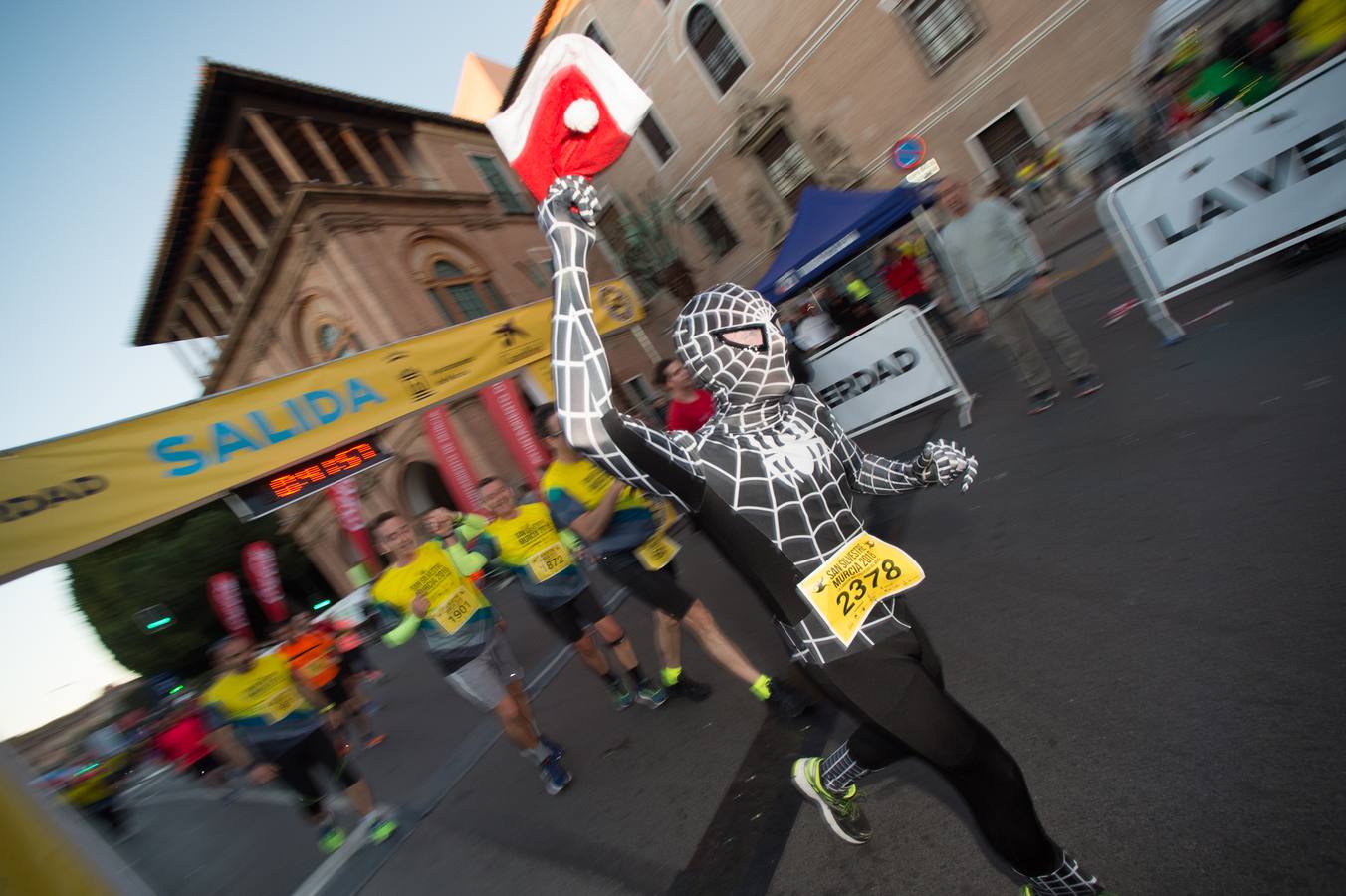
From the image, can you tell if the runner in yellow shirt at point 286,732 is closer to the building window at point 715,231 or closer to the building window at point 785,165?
the building window at point 785,165

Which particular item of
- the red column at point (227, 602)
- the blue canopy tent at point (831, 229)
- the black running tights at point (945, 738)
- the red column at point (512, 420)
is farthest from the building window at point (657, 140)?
the black running tights at point (945, 738)

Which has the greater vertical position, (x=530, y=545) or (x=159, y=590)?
(x=159, y=590)

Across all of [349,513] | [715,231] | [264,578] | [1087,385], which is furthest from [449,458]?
[715,231]

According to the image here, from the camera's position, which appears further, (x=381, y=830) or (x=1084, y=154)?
(x=1084, y=154)

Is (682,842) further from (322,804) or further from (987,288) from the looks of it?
(987,288)

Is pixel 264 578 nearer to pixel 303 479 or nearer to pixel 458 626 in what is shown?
pixel 303 479

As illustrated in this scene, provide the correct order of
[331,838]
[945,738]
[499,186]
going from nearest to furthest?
[945,738] < [331,838] < [499,186]

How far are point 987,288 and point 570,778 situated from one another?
16.0ft

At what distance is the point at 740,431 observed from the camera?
191cm

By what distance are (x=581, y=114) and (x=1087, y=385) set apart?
488 cm

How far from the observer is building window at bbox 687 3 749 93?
1808cm

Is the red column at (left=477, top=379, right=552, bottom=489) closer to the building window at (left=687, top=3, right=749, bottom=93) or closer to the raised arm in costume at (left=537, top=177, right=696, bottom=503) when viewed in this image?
the raised arm in costume at (left=537, top=177, right=696, bottom=503)

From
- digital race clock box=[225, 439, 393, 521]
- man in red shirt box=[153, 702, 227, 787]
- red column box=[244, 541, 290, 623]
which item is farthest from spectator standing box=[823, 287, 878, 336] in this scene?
man in red shirt box=[153, 702, 227, 787]

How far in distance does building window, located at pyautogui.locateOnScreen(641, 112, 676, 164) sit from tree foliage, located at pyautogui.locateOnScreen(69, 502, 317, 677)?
18.1 metres
